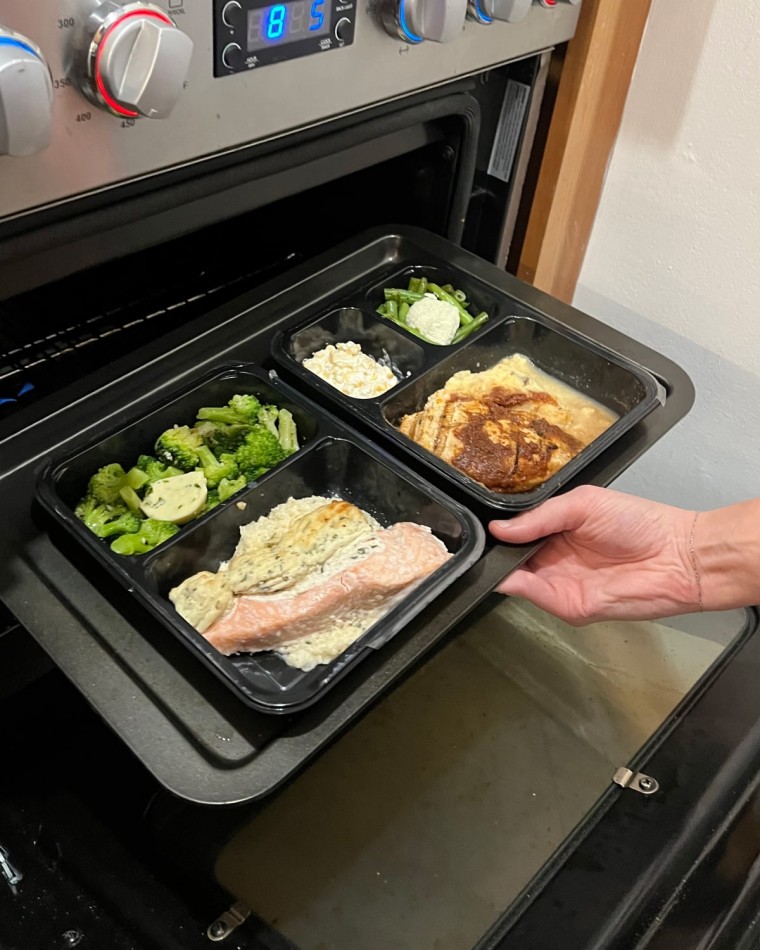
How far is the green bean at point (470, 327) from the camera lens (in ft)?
3.48

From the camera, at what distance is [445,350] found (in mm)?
1012

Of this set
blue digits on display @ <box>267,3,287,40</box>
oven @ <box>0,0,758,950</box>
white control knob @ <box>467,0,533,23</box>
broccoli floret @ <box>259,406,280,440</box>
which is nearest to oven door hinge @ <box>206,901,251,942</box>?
oven @ <box>0,0,758,950</box>

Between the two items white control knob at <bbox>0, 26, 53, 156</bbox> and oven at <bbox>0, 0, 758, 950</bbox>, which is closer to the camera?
white control knob at <bbox>0, 26, 53, 156</bbox>

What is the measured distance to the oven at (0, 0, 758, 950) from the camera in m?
0.65

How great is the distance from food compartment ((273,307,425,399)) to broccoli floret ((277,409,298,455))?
78mm

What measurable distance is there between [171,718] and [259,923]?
35 centimetres

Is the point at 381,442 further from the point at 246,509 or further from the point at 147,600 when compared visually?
the point at 147,600

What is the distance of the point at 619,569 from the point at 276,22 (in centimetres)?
72

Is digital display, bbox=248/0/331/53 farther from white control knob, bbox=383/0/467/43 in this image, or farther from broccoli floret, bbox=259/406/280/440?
broccoli floret, bbox=259/406/280/440

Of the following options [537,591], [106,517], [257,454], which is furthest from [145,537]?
[537,591]

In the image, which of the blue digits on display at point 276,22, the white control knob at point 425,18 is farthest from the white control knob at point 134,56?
the white control knob at point 425,18

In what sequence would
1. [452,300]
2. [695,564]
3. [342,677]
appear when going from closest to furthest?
[342,677], [695,564], [452,300]

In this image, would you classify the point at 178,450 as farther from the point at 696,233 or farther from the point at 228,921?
the point at 696,233

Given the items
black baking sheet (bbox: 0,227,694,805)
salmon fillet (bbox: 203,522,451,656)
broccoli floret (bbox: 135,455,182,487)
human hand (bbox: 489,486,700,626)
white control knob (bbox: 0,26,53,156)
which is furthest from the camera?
human hand (bbox: 489,486,700,626)
